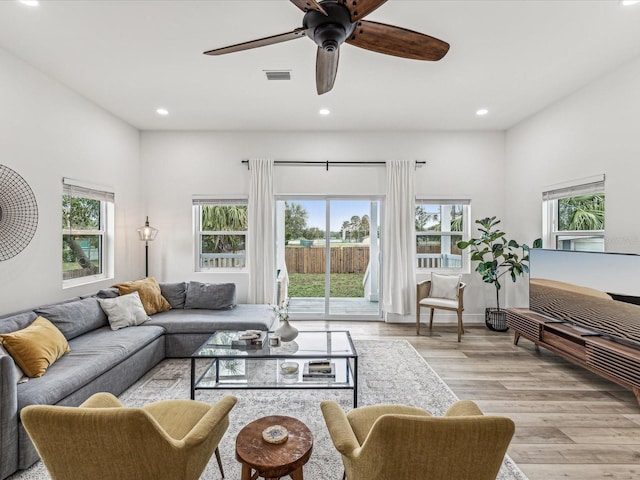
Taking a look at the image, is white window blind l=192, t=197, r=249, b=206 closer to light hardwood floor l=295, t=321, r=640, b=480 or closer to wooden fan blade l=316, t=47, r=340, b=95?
light hardwood floor l=295, t=321, r=640, b=480

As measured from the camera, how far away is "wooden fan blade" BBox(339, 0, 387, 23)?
1580 mm

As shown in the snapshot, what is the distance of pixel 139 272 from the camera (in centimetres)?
499

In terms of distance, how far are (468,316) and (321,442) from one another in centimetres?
377

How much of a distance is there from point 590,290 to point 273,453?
129 inches

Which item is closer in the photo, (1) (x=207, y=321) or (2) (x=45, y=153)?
(2) (x=45, y=153)

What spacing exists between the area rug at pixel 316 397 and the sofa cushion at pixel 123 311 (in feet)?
1.88

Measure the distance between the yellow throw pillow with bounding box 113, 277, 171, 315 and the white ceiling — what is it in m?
2.24

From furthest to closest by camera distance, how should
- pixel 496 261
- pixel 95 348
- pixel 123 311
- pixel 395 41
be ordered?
pixel 496 261 → pixel 123 311 → pixel 95 348 → pixel 395 41

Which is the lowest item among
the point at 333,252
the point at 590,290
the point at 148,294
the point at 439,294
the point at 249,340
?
the point at 249,340

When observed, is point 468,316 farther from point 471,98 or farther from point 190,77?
point 190,77

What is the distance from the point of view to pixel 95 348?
2.74m

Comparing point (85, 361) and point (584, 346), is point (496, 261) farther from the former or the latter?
point (85, 361)

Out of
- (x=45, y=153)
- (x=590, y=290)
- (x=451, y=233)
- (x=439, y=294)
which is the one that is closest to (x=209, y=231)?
(x=45, y=153)

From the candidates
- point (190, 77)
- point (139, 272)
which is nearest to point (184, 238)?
point (139, 272)
